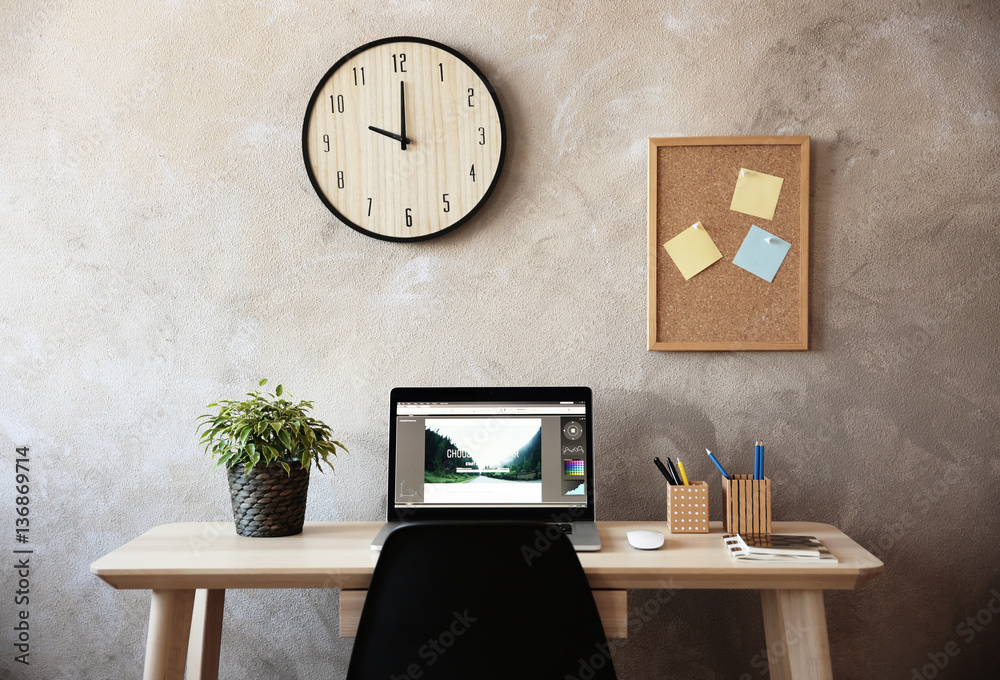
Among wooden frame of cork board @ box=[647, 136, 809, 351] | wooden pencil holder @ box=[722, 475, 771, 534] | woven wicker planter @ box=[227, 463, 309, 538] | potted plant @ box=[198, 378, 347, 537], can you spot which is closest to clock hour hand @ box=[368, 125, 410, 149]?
wooden frame of cork board @ box=[647, 136, 809, 351]

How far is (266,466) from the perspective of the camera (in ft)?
4.67

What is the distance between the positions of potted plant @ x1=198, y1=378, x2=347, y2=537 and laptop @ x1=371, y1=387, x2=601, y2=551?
19 centimetres

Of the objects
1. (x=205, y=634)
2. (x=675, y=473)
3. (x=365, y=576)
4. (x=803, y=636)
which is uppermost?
(x=675, y=473)

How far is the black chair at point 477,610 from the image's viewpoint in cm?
100

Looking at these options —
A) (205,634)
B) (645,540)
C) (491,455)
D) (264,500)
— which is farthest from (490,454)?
(205,634)

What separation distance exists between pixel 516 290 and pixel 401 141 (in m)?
0.45

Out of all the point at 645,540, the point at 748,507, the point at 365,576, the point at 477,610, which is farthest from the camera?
the point at 748,507

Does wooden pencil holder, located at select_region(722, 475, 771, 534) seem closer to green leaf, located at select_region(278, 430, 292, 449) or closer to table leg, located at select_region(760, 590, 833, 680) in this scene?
table leg, located at select_region(760, 590, 833, 680)

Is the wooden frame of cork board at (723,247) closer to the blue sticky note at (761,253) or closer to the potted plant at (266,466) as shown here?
the blue sticky note at (761,253)

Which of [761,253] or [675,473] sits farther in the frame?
[761,253]

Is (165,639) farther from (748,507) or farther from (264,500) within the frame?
(748,507)

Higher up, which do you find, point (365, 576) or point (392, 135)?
point (392, 135)

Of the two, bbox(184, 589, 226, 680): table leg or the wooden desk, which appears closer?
the wooden desk

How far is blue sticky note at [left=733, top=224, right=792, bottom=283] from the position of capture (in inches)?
64.9
